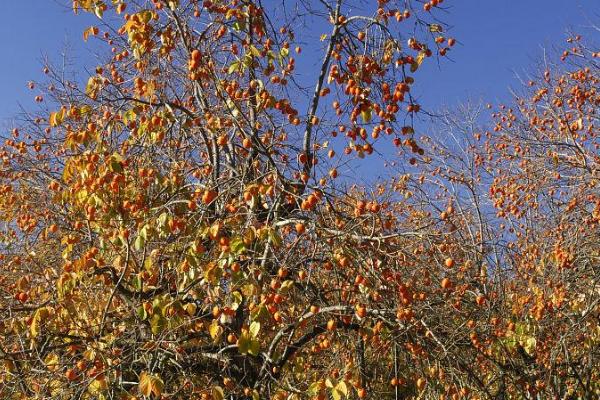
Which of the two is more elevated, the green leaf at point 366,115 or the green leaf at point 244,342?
the green leaf at point 366,115

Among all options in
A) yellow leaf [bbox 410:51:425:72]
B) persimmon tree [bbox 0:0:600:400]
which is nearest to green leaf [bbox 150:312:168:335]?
persimmon tree [bbox 0:0:600:400]

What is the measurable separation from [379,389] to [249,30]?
3.41 meters

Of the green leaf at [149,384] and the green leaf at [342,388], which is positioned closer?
the green leaf at [342,388]

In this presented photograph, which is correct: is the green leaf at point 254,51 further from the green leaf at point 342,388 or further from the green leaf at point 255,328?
the green leaf at point 342,388

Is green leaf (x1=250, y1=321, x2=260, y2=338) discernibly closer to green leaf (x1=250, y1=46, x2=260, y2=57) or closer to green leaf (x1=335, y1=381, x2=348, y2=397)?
green leaf (x1=335, y1=381, x2=348, y2=397)

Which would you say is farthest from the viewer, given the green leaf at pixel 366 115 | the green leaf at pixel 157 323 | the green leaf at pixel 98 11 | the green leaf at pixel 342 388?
the green leaf at pixel 98 11

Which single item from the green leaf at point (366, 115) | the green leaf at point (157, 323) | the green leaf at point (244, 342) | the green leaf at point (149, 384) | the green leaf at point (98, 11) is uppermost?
the green leaf at point (98, 11)

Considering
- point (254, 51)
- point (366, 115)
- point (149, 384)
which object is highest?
point (254, 51)

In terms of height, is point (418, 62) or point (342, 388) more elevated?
point (418, 62)

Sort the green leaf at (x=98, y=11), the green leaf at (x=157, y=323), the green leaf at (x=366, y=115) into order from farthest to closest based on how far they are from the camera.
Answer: the green leaf at (x=98, y=11)
the green leaf at (x=366, y=115)
the green leaf at (x=157, y=323)

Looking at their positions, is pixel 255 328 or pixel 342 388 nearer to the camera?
pixel 342 388

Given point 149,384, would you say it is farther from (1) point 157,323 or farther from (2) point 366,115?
(2) point 366,115

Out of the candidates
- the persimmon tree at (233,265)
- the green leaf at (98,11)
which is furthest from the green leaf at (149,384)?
the green leaf at (98,11)

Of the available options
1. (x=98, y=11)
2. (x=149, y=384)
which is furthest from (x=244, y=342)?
(x=98, y=11)
